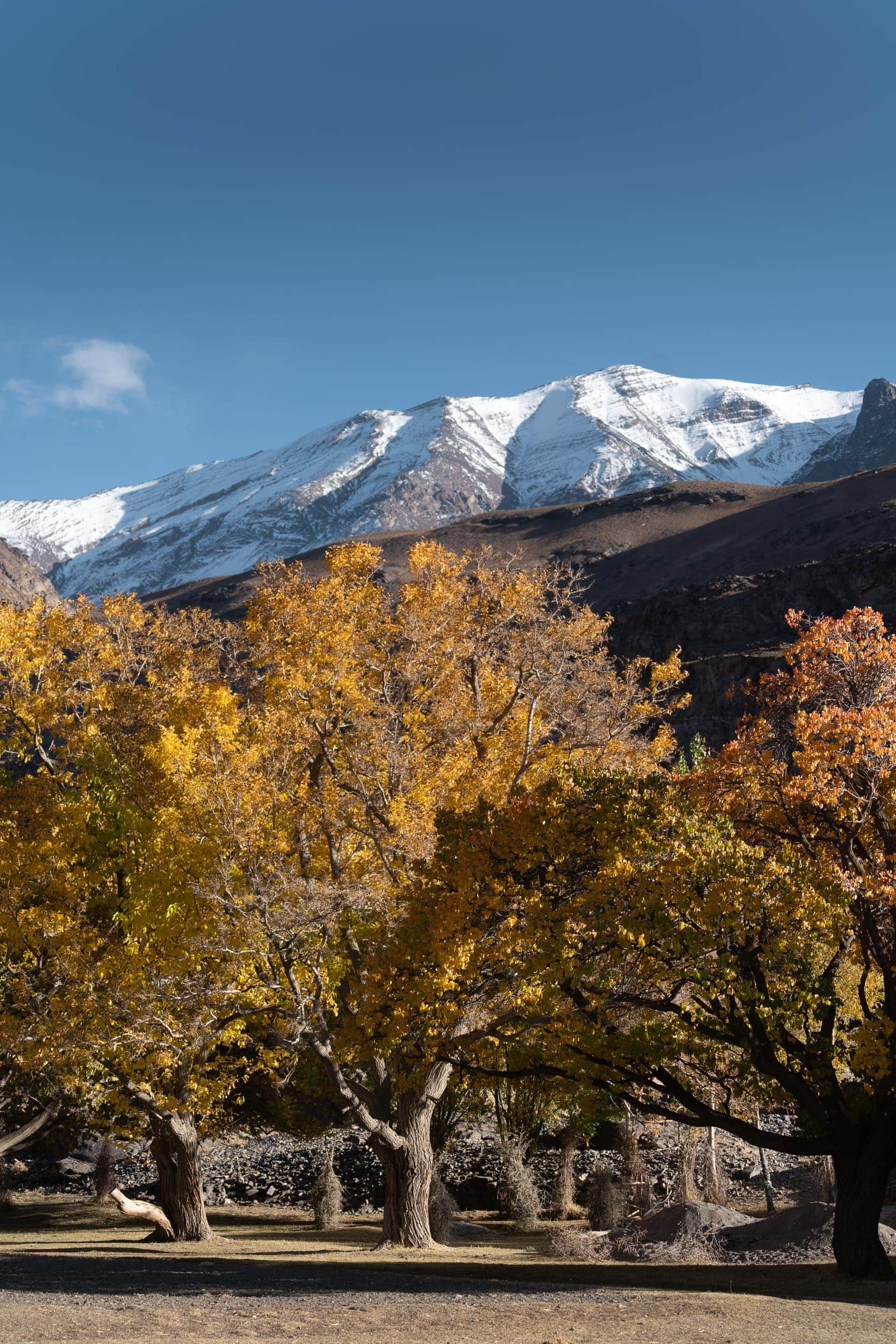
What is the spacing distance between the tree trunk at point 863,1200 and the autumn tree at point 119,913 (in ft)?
30.5

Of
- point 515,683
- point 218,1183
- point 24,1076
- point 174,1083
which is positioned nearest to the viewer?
point 174,1083

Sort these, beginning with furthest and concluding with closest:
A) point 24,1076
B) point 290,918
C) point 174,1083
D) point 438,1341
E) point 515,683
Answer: point 24,1076, point 515,683, point 174,1083, point 290,918, point 438,1341

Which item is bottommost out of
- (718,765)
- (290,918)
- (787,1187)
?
(787,1187)

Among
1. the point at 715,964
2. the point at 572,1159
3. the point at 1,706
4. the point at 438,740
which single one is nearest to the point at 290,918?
the point at 438,740

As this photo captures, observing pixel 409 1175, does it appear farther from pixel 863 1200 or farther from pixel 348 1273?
pixel 863 1200

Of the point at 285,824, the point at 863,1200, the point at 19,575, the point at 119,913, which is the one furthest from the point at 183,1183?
the point at 19,575

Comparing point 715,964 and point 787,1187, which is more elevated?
point 715,964

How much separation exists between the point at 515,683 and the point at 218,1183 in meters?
21.2

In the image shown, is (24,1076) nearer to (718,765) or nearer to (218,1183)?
(218,1183)

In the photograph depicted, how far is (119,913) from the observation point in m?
18.7

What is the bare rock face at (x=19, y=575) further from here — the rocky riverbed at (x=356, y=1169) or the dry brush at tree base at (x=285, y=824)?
the dry brush at tree base at (x=285, y=824)

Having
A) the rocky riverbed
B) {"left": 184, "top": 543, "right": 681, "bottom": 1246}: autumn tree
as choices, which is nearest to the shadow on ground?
{"left": 184, "top": 543, "right": 681, "bottom": 1246}: autumn tree

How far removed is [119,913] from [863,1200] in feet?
41.0

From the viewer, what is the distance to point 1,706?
2266 cm
